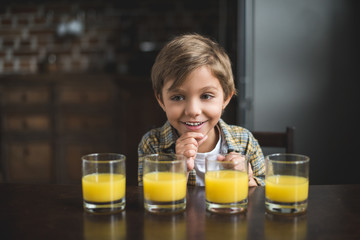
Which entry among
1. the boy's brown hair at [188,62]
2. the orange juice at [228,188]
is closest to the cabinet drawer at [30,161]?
the boy's brown hair at [188,62]

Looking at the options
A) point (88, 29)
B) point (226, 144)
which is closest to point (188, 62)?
point (226, 144)

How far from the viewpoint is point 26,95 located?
3.43m

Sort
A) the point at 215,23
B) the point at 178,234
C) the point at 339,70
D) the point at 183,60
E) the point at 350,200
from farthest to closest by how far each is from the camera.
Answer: the point at 215,23, the point at 339,70, the point at 183,60, the point at 350,200, the point at 178,234

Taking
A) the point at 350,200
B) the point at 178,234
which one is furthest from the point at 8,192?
the point at 350,200

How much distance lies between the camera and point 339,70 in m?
2.17

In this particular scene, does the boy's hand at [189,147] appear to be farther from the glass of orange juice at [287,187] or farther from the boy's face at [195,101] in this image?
the glass of orange juice at [287,187]

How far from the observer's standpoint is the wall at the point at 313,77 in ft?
7.07

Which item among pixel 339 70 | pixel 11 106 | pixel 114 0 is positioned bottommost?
pixel 11 106

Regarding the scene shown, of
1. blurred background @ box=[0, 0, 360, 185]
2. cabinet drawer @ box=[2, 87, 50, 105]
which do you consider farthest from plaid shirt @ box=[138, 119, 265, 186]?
cabinet drawer @ box=[2, 87, 50, 105]

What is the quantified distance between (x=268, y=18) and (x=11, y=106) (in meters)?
2.40

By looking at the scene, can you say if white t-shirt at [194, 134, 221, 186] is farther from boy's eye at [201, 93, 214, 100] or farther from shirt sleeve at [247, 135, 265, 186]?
boy's eye at [201, 93, 214, 100]

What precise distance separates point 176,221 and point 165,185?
76 millimetres

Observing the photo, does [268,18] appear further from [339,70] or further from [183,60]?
[183,60]

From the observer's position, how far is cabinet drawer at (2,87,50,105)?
11.2 feet
